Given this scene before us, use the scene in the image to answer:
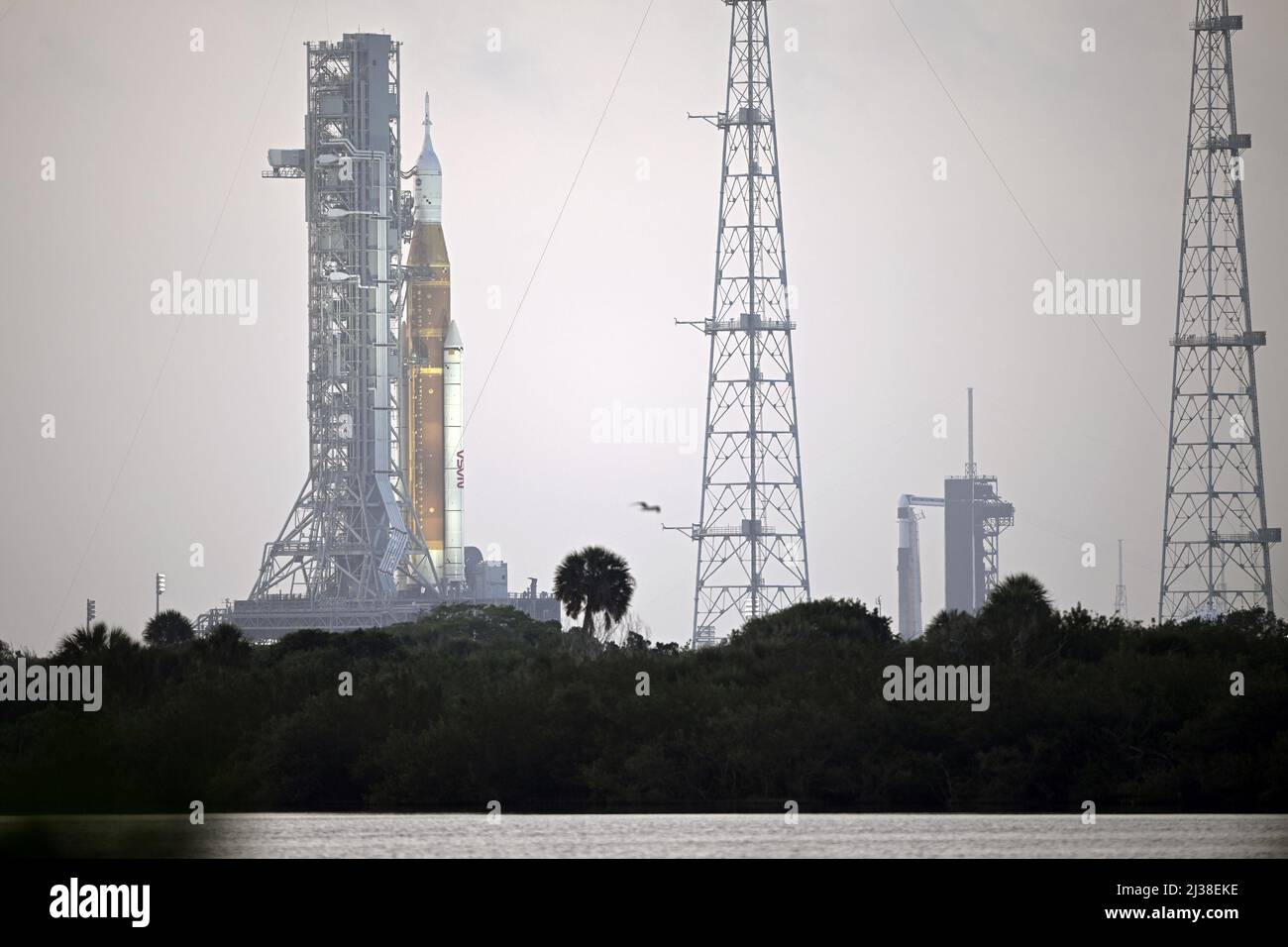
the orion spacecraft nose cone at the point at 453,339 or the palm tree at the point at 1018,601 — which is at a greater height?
the orion spacecraft nose cone at the point at 453,339

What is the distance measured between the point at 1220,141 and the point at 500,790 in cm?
4103

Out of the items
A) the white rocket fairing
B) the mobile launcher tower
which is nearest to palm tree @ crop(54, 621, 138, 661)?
the mobile launcher tower

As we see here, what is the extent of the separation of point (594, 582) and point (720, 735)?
16.4 metres

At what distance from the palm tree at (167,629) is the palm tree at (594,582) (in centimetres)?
3547

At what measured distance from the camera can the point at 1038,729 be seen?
6031 centimetres

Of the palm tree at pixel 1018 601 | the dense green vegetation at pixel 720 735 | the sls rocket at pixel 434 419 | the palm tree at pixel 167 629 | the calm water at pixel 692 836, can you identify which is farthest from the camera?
the sls rocket at pixel 434 419

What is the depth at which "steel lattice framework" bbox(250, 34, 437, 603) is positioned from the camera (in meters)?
148

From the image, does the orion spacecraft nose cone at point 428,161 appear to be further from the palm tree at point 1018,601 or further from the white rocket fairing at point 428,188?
the palm tree at point 1018,601

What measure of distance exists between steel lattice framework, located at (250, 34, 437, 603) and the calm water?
88.9 metres

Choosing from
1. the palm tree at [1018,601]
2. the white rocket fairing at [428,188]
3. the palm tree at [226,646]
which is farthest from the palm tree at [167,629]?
the white rocket fairing at [428,188]

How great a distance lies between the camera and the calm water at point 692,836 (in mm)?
45188

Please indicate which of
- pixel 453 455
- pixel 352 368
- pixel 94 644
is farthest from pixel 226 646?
pixel 453 455

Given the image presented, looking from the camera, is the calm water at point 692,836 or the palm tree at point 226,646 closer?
the calm water at point 692,836
